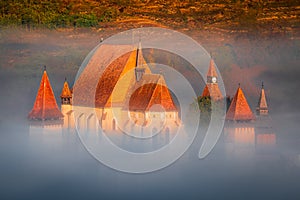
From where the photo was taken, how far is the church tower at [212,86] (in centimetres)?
4372

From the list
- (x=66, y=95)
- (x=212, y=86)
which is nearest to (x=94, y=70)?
(x=66, y=95)

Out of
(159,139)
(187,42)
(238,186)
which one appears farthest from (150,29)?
(238,186)

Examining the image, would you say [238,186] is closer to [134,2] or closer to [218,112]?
[218,112]

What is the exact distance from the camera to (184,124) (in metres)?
40.5

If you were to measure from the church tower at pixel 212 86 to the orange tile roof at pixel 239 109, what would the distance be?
3.59 ft

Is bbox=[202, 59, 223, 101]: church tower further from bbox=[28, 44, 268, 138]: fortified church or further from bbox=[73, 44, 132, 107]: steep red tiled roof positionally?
bbox=[73, 44, 132, 107]: steep red tiled roof

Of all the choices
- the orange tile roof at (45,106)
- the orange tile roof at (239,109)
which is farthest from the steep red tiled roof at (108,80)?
the orange tile roof at (239,109)

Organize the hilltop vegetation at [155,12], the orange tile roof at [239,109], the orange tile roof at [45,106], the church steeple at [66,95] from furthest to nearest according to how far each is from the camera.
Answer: the hilltop vegetation at [155,12] < the church steeple at [66,95] < the orange tile roof at [45,106] < the orange tile roof at [239,109]

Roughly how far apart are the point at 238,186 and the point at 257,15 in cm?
1740

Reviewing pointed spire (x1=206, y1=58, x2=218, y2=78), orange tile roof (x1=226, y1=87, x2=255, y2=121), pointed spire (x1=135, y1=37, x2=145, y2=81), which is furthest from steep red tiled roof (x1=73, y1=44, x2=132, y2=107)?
orange tile roof (x1=226, y1=87, x2=255, y2=121)

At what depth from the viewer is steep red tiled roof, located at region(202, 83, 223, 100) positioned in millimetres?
43625

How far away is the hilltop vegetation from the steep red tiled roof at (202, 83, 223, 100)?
608cm

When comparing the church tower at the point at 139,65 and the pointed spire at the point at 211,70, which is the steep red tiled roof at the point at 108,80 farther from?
the pointed spire at the point at 211,70

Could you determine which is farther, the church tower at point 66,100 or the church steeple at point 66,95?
the church steeple at point 66,95
